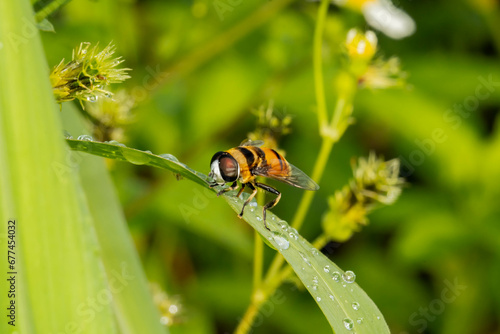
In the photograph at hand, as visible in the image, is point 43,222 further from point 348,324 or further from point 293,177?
point 293,177

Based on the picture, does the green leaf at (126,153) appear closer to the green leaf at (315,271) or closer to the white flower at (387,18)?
the green leaf at (315,271)

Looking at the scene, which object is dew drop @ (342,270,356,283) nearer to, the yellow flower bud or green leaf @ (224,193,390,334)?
green leaf @ (224,193,390,334)

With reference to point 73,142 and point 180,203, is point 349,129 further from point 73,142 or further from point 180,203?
point 73,142

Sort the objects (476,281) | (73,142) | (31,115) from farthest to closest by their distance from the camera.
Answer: (476,281)
(73,142)
(31,115)

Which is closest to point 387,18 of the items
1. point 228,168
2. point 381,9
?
point 381,9

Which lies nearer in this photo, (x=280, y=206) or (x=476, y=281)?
(x=476, y=281)

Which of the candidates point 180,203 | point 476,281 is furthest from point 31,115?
point 476,281
